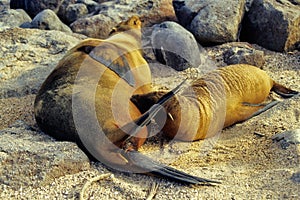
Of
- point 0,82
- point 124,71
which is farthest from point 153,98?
point 0,82

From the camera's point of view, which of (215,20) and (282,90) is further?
(215,20)

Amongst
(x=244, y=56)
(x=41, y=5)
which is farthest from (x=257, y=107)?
(x=41, y=5)

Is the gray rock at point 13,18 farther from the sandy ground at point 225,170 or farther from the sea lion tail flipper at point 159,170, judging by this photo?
the sea lion tail flipper at point 159,170

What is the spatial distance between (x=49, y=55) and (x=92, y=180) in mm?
2812

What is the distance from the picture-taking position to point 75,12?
7293 millimetres

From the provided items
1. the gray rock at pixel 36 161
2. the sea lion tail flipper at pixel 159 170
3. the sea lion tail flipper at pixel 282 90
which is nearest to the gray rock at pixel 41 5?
the sea lion tail flipper at pixel 282 90

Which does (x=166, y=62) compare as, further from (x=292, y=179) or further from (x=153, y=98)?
(x=292, y=179)

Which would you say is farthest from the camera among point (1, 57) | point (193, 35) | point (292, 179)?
point (193, 35)

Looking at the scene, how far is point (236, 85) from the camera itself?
4.14 meters

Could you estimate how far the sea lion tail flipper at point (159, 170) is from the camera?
9.99 feet

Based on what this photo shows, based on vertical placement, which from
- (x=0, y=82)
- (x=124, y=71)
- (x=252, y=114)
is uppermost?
(x=124, y=71)

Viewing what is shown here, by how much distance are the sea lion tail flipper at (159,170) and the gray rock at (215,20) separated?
292 cm

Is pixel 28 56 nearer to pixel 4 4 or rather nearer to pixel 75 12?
pixel 75 12

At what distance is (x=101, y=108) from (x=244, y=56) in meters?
2.24
